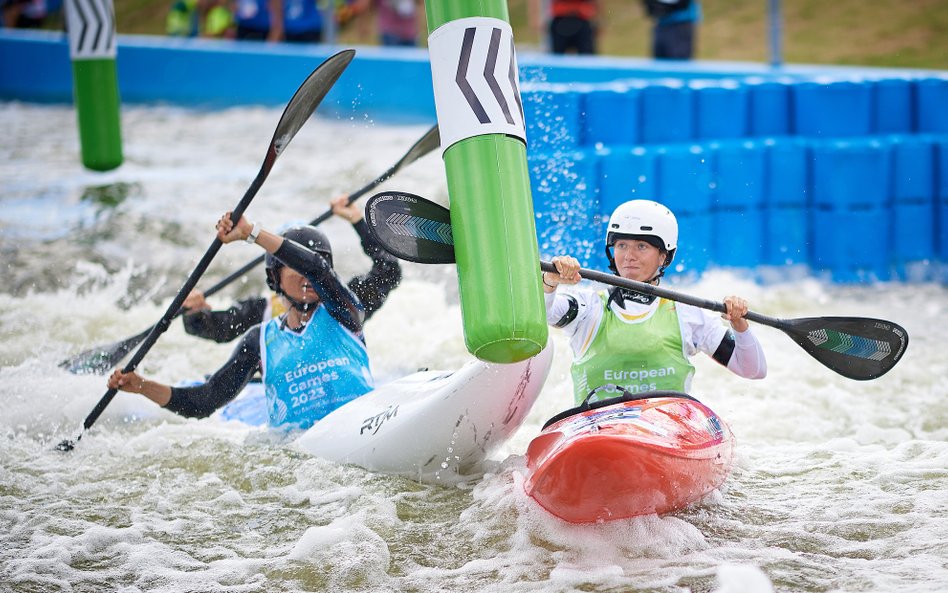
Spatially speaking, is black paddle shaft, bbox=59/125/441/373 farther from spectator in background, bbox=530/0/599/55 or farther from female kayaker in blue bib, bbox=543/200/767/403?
spectator in background, bbox=530/0/599/55

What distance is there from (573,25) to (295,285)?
23.0 feet

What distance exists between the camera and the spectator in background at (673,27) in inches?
401

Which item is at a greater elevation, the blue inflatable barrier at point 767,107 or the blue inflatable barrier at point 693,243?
the blue inflatable barrier at point 767,107

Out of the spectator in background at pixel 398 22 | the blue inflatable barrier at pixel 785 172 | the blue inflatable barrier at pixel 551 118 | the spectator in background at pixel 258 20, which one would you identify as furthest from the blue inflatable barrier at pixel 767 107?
the spectator in background at pixel 258 20

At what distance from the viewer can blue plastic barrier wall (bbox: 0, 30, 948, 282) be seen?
7301 mm

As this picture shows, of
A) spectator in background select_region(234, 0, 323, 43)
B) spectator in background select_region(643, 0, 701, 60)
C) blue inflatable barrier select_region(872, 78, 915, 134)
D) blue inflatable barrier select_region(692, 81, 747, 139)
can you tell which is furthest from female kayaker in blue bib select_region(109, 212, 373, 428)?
spectator in background select_region(234, 0, 323, 43)

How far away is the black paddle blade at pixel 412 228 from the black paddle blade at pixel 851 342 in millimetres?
1431

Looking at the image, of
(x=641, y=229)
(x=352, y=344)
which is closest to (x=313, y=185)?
(x=352, y=344)

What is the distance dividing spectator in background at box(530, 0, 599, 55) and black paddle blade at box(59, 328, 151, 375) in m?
6.11

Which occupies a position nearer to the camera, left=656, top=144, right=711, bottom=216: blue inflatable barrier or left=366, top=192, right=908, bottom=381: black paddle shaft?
left=366, top=192, right=908, bottom=381: black paddle shaft

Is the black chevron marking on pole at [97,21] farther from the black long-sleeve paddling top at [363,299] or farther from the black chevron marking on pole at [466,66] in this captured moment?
the black chevron marking on pole at [466,66]

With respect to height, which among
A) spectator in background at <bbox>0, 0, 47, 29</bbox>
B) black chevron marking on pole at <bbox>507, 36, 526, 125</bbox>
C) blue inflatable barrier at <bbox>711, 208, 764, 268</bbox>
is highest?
spectator in background at <bbox>0, 0, 47, 29</bbox>

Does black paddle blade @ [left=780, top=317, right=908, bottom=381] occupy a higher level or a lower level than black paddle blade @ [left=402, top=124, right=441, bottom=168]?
lower

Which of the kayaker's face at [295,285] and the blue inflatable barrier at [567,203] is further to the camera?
the blue inflatable barrier at [567,203]
